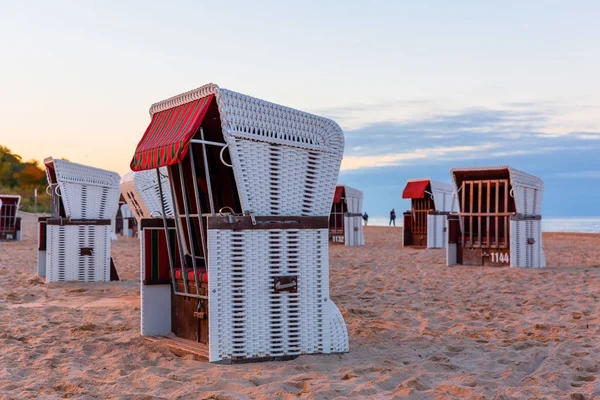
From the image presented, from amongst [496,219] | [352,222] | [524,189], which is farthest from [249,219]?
[352,222]

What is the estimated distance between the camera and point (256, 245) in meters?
4.97

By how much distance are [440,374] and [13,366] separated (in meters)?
3.21

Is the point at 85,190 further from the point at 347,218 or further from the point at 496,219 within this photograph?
the point at 347,218

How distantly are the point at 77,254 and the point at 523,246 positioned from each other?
833 cm

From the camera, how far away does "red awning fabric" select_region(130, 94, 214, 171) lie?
4.86m

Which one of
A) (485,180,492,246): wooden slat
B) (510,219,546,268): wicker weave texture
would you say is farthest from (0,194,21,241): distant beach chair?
(510,219,546,268): wicker weave texture

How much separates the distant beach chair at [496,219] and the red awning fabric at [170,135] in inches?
339

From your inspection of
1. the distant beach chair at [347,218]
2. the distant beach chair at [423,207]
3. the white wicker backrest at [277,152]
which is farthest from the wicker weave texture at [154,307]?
the distant beach chair at [347,218]

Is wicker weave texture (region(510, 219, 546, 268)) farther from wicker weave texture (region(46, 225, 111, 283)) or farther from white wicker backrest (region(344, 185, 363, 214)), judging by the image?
white wicker backrest (region(344, 185, 363, 214))

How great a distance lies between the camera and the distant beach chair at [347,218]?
22766 mm

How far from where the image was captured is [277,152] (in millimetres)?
5180

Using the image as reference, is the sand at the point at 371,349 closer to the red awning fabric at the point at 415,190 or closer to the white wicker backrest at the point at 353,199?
the red awning fabric at the point at 415,190

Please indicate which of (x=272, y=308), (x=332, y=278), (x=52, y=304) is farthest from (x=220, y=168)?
(x=332, y=278)

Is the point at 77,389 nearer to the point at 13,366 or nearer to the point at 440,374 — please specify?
the point at 13,366
